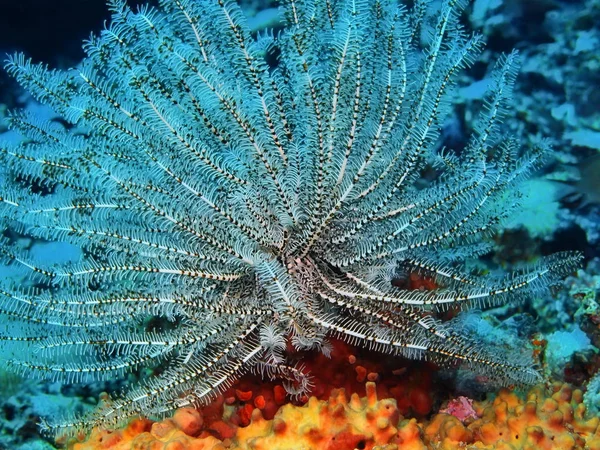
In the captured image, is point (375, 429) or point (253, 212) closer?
point (375, 429)

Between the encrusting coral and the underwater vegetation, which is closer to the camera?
the encrusting coral

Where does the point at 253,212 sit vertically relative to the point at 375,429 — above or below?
above

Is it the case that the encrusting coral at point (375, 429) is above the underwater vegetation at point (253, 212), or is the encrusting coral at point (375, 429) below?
below

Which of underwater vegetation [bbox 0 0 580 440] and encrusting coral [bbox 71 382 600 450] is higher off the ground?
underwater vegetation [bbox 0 0 580 440]

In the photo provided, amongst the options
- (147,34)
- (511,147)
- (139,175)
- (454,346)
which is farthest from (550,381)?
(147,34)

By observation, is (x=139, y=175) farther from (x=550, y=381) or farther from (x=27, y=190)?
(x=550, y=381)
